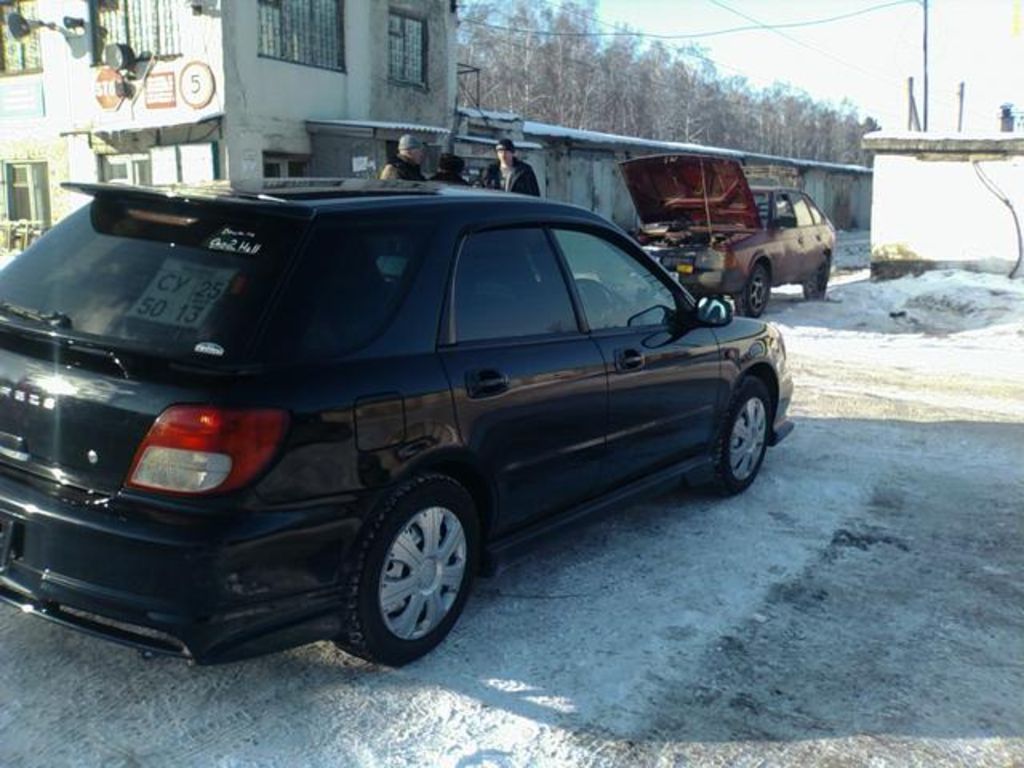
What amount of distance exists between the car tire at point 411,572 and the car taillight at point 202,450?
51 centimetres

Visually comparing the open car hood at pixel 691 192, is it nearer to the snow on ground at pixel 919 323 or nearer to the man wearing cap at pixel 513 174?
the snow on ground at pixel 919 323

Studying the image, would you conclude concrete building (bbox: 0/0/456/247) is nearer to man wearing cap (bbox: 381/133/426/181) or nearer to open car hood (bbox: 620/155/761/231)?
open car hood (bbox: 620/155/761/231)

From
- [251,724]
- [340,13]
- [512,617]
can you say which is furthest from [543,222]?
[340,13]

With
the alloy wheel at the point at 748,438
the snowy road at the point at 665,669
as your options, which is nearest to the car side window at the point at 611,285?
the alloy wheel at the point at 748,438

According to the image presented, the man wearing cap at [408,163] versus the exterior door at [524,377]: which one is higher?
the man wearing cap at [408,163]

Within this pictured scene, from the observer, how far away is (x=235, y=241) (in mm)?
3201

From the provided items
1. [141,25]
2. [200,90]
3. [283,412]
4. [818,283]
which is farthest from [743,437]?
[141,25]

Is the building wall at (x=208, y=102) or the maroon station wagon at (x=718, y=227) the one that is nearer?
the maroon station wagon at (x=718, y=227)

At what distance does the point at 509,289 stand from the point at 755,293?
9.35 metres

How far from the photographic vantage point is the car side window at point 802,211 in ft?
46.7

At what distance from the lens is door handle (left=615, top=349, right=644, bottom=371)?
4.32 m

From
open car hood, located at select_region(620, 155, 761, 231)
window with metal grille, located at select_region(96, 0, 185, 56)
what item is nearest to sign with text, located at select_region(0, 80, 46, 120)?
window with metal grille, located at select_region(96, 0, 185, 56)

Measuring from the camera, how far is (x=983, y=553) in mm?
4613

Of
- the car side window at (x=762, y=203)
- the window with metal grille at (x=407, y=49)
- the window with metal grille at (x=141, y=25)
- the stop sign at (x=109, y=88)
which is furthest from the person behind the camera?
the window with metal grille at (x=407, y=49)
